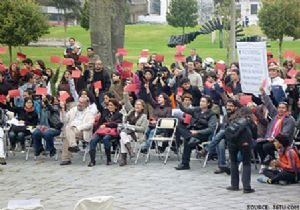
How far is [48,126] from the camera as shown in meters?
15.0

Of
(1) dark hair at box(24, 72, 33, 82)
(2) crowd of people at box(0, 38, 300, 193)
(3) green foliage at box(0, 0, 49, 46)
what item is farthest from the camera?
(3) green foliage at box(0, 0, 49, 46)

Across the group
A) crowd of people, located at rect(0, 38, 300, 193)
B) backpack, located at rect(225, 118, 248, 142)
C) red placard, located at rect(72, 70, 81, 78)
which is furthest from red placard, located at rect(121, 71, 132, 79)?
backpack, located at rect(225, 118, 248, 142)

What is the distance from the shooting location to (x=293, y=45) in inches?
2163

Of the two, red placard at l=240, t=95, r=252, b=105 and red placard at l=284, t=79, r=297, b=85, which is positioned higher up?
red placard at l=284, t=79, r=297, b=85

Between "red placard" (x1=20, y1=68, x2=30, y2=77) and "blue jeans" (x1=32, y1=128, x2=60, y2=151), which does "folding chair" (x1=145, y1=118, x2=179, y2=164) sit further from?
"red placard" (x1=20, y1=68, x2=30, y2=77)

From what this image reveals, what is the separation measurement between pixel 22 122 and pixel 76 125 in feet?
4.47

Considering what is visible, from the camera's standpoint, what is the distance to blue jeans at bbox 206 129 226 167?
1300 cm

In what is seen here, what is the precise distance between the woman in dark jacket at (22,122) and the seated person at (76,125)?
0.91m

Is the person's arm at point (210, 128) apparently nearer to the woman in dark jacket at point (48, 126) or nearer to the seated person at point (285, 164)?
the seated person at point (285, 164)

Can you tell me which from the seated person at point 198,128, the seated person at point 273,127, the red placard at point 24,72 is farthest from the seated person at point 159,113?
the red placard at point 24,72

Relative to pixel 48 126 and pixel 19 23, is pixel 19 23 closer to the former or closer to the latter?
pixel 19 23

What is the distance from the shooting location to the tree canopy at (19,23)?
34.5 m

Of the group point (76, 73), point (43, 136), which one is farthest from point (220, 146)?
point (76, 73)

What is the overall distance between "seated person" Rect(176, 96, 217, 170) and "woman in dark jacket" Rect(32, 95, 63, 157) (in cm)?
284
